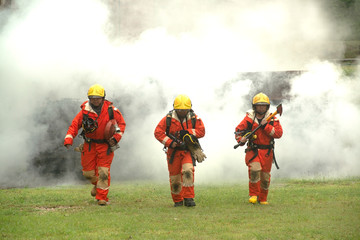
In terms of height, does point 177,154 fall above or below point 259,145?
below

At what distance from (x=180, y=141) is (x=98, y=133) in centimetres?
167

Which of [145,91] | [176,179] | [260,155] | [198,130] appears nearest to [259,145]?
[260,155]

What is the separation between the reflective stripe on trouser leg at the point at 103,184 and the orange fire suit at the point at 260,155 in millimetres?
2714

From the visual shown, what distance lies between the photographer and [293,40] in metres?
27.2

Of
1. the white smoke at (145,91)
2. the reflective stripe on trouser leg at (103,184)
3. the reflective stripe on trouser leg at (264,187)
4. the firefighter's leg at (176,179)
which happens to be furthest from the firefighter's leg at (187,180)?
the white smoke at (145,91)

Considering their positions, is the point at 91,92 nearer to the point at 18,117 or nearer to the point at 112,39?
the point at 18,117

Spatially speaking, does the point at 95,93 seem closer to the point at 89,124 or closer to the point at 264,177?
the point at 89,124

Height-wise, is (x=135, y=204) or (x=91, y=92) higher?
(x=91, y=92)

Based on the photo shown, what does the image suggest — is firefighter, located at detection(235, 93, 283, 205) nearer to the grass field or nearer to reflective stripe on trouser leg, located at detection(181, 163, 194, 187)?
the grass field

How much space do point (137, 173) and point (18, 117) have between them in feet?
12.7

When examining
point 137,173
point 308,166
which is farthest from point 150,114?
point 308,166

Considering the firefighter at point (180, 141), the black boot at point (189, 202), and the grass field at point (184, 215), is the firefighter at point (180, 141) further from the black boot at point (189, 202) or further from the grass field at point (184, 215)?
the grass field at point (184, 215)

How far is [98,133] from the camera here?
12.9 meters

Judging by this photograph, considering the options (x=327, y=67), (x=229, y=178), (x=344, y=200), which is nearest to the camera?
(x=344, y=200)
